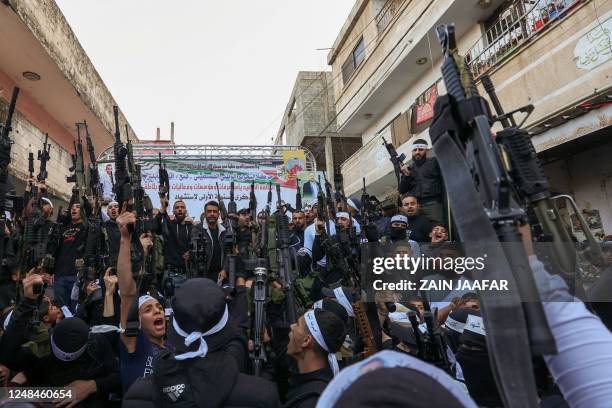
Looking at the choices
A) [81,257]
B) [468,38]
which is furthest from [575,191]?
[81,257]

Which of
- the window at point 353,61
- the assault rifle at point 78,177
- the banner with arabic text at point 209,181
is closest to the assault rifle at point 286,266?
the assault rifle at point 78,177

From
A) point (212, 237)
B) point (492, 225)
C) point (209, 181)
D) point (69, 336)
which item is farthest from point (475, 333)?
point (209, 181)

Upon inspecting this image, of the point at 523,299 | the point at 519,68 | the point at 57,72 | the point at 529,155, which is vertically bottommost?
the point at 523,299

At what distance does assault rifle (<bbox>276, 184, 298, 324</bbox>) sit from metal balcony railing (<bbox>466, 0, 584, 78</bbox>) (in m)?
5.51

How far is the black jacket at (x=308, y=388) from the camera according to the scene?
85.5 inches

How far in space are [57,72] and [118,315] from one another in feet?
25.6

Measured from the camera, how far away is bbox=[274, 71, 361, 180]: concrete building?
17.6 meters

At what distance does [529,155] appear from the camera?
1228 millimetres

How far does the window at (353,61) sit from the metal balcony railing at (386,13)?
1253 millimetres

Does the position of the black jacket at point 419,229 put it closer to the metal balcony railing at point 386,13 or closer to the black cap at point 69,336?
the black cap at point 69,336

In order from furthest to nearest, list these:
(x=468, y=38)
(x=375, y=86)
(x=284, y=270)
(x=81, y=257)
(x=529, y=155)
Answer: (x=375, y=86) → (x=468, y=38) → (x=81, y=257) → (x=284, y=270) → (x=529, y=155)

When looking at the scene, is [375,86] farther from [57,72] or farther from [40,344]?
[40,344]

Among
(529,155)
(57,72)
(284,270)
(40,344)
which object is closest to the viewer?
(529,155)

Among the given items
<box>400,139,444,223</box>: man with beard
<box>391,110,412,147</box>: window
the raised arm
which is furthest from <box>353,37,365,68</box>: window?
the raised arm
